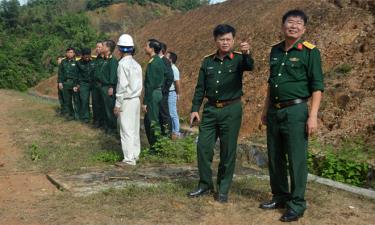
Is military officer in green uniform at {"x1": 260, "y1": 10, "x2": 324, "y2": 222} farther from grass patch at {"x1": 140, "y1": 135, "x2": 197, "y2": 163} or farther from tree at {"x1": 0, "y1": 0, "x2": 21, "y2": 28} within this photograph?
tree at {"x1": 0, "y1": 0, "x2": 21, "y2": 28}

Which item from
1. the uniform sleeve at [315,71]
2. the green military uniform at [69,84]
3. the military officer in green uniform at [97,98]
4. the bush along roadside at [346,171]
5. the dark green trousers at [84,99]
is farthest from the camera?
the green military uniform at [69,84]

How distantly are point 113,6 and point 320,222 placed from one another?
163 ft

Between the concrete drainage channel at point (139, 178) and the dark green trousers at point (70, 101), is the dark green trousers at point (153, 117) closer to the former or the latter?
the concrete drainage channel at point (139, 178)

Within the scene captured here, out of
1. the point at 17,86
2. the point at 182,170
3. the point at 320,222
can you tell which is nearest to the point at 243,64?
the point at 320,222

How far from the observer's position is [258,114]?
359 inches

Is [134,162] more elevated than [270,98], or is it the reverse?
[270,98]

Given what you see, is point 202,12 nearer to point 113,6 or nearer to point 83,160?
point 83,160

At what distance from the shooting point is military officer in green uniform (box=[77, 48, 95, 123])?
10.8 m

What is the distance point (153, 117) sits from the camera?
7.07m

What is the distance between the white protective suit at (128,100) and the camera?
→ 6.64 meters

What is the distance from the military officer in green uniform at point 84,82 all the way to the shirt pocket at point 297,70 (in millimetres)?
7046

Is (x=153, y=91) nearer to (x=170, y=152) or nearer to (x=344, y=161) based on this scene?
(x=170, y=152)

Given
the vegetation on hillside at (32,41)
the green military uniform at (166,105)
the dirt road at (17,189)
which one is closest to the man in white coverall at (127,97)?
the green military uniform at (166,105)

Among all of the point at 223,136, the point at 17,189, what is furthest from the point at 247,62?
the point at 17,189
